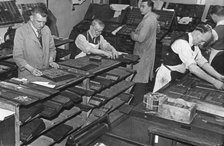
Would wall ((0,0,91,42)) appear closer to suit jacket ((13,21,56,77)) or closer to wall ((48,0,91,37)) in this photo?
wall ((48,0,91,37))

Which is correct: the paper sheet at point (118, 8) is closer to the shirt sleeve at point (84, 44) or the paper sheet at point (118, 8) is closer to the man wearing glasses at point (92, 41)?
the man wearing glasses at point (92, 41)

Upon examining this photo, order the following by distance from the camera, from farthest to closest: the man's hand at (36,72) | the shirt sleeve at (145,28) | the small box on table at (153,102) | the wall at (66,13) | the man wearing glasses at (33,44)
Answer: the wall at (66,13)
the shirt sleeve at (145,28)
the man wearing glasses at (33,44)
the man's hand at (36,72)
the small box on table at (153,102)

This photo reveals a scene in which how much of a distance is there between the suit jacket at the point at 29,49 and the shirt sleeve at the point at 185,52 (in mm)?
1549

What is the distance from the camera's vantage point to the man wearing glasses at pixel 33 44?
3.51m

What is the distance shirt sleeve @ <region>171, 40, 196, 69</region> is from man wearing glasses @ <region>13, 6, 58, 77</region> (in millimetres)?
1427

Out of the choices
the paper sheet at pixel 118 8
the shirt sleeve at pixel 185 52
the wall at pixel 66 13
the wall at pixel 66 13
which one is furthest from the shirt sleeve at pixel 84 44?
the paper sheet at pixel 118 8

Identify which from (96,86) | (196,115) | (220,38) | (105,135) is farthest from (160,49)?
(105,135)

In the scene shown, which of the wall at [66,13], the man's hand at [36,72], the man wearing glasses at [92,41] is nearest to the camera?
the man's hand at [36,72]

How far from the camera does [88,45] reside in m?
4.30

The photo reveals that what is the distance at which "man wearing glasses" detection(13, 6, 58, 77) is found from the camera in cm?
351

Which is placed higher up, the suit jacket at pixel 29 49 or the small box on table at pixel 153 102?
the suit jacket at pixel 29 49

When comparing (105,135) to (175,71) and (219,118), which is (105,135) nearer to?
(219,118)

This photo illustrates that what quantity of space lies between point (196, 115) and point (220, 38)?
8.54 feet

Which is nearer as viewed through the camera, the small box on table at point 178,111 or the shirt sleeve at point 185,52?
the small box on table at point 178,111
